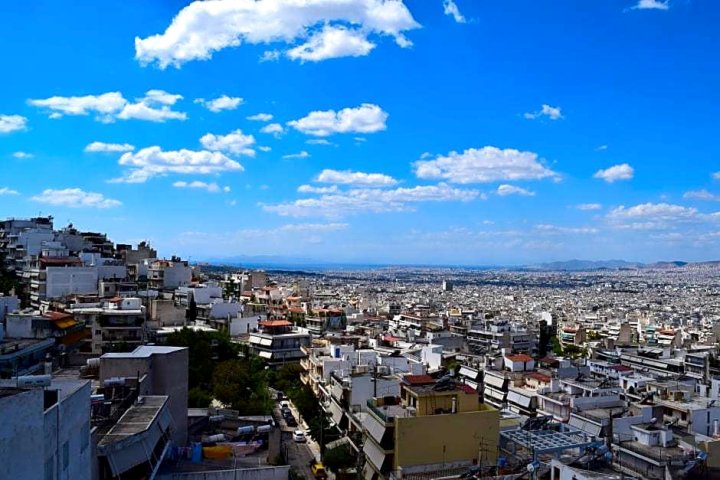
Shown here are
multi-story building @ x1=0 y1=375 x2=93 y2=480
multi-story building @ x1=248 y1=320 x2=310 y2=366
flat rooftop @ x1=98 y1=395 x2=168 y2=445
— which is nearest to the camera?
multi-story building @ x1=0 y1=375 x2=93 y2=480

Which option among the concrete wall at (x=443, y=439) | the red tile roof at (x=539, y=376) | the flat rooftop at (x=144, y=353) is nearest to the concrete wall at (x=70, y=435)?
the flat rooftop at (x=144, y=353)

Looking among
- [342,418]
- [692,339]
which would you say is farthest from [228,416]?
[692,339]

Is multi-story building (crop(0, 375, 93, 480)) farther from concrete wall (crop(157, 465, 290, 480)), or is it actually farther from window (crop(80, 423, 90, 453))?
concrete wall (crop(157, 465, 290, 480))

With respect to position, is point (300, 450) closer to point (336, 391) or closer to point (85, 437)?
point (336, 391)

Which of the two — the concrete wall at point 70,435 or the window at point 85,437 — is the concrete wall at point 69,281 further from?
the concrete wall at point 70,435

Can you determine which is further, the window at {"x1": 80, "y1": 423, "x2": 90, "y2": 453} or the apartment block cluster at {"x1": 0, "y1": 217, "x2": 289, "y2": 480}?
the window at {"x1": 80, "y1": 423, "x2": 90, "y2": 453}

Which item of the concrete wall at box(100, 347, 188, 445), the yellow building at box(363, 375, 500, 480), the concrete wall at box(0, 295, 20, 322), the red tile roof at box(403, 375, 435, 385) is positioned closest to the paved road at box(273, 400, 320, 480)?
the yellow building at box(363, 375, 500, 480)

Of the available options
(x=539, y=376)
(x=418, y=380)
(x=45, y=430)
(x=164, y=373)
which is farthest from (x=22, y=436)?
(x=539, y=376)

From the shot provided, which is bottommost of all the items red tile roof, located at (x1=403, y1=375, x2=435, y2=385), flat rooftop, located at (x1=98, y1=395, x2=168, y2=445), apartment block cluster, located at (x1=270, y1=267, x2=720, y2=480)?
apartment block cluster, located at (x1=270, y1=267, x2=720, y2=480)
